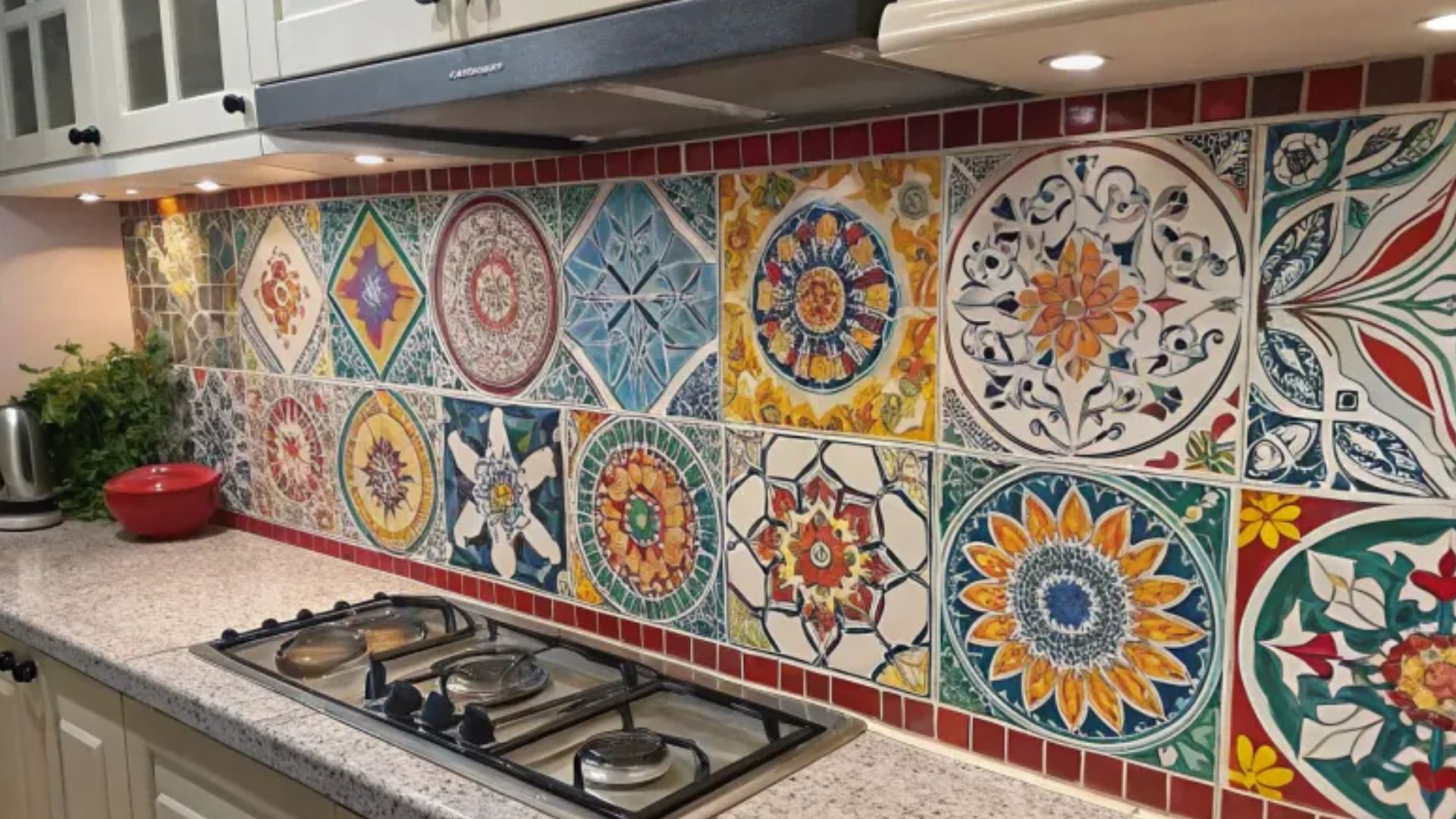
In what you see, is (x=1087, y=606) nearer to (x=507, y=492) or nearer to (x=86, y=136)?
(x=507, y=492)

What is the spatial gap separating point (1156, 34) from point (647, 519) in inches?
36.3

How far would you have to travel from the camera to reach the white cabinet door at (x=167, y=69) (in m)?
1.45

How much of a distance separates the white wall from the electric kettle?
0.50 feet

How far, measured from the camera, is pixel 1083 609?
42.6 inches

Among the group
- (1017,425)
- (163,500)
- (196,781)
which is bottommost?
(196,781)

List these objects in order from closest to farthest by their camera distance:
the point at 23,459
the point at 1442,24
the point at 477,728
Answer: the point at 1442,24, the point at 477,728, the point at 23,459

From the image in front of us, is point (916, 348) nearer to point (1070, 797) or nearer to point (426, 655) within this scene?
point (1070, 797)

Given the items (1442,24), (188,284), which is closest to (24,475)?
(188,284)

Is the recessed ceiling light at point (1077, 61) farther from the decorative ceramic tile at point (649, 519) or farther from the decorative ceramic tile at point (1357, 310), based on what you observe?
the decorative ceramic tile at point (649, 519)

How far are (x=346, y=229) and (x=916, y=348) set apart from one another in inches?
44.1

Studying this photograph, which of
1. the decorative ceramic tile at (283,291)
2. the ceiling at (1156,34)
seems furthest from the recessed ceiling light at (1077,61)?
the decorative ceramic tile at (283,291)

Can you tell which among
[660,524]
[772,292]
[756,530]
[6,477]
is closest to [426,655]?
[660,524]

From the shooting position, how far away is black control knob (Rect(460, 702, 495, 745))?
1.19 m

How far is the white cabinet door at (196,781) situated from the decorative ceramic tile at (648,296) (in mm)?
619
